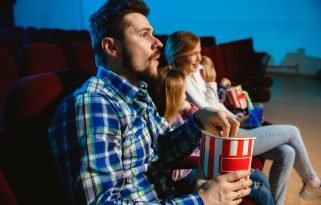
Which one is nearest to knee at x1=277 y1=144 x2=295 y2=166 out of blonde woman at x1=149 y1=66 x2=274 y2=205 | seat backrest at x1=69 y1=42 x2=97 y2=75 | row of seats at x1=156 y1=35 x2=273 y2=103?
blonde woman at x1=149 y1=66 x2=274 y2=205

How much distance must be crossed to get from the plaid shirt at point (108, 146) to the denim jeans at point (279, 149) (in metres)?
0.79

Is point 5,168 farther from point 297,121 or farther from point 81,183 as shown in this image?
point 297,121

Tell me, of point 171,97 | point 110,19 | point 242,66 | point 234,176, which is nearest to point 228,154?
point 234,176

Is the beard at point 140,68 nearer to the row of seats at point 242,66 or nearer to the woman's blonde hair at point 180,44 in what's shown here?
the woman's blonde hair at point 180,44

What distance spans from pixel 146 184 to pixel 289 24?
6.78 meters

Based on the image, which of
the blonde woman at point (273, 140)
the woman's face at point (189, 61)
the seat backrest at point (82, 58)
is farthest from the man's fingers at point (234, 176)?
the seat backrest at point (82, 58)

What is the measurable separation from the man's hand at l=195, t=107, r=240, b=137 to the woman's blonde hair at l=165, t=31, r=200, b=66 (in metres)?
0.99

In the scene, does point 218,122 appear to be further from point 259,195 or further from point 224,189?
point 259,195

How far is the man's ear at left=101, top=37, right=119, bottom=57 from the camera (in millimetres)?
836

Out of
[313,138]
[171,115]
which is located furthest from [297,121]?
[171,115]

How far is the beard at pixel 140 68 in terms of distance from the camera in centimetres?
85

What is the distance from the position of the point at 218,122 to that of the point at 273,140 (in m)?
0.82

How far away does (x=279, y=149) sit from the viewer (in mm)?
1575

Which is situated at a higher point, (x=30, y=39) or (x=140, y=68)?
(x=140, y=68)
